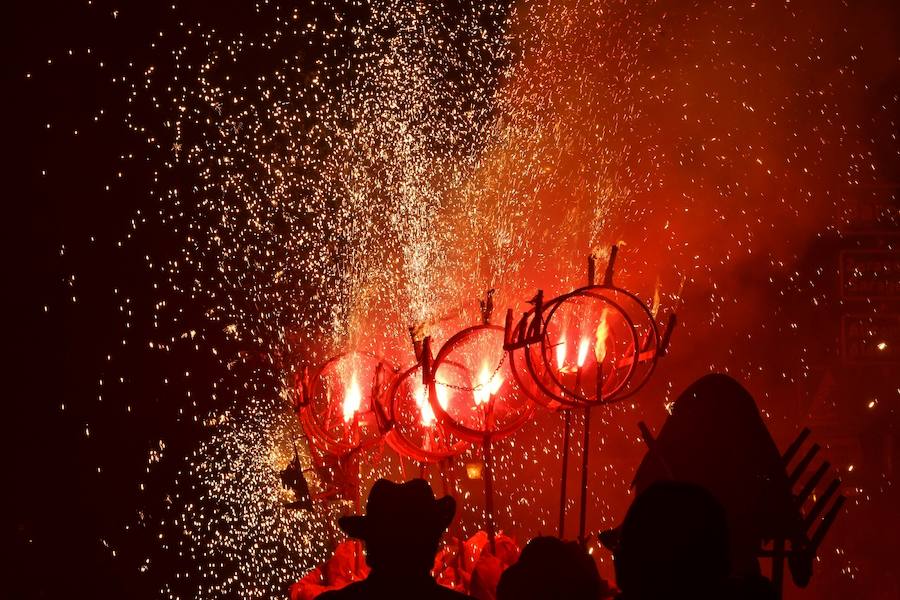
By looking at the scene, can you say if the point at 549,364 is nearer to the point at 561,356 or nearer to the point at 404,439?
the point at 561,356

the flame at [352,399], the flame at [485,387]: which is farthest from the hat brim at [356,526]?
the flame at [352,399]

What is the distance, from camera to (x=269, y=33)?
7.30 metres

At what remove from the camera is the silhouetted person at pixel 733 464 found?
261cm

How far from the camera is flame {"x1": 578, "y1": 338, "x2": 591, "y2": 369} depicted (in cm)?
396

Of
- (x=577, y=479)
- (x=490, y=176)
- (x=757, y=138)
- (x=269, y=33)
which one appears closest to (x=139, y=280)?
(x=269, y=33)

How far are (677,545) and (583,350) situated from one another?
241 centimetres

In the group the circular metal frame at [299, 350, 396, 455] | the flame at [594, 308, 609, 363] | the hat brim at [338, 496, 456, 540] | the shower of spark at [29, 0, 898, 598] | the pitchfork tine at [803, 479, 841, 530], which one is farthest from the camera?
the shower of spark at [29, 0, 898, 598]

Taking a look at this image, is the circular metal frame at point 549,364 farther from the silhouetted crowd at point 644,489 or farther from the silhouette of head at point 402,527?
the silhouette of head at point 402,527

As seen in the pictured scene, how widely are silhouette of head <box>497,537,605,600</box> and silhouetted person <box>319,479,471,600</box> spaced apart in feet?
0.77

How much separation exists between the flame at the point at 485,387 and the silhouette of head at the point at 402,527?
147 centimetres

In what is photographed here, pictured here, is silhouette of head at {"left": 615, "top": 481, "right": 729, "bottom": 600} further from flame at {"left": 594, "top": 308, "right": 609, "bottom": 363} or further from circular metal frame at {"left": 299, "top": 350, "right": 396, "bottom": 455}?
circular metal frame at {"left": 299, "top": 350, "right": 396, "bottom": 455}

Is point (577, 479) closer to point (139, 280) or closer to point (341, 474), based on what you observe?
point (341, 474)

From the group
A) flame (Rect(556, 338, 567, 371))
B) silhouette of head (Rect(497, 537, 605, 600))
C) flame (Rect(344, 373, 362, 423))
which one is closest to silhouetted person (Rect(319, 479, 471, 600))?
silhouette of head (Rect(497, 537, 605, 600))

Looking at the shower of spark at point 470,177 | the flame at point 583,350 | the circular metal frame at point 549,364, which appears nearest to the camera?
the circular metal frame at point 549,364
